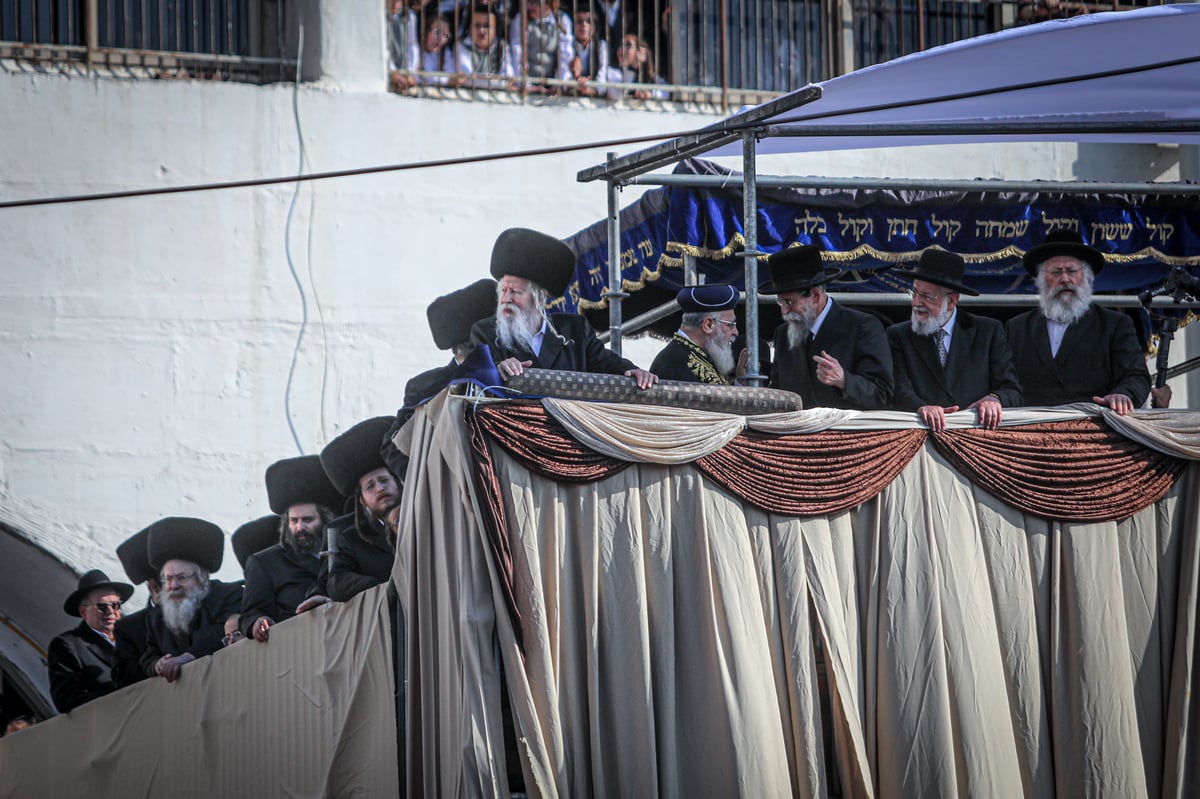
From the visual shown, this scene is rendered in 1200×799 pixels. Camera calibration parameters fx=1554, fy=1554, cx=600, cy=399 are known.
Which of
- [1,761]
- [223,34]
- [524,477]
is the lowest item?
[1,761]

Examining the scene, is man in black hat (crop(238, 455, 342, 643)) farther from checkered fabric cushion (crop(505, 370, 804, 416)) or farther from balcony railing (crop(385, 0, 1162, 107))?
balcony railing (crop(385, 0, 1162, 107))

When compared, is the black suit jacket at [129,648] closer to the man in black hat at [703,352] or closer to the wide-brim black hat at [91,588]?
the wide-brim black hat at [91,588]

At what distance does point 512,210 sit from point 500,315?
4830 mm

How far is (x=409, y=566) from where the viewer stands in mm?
6676

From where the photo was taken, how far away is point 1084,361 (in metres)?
7.89

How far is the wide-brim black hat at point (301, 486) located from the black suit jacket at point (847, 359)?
9.90ft

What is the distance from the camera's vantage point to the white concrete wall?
437 inches

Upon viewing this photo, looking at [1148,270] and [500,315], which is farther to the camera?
[1148,270]

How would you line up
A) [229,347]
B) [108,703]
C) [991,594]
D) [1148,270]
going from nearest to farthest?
[991,594] < [108,703] < [1148,270] < [229,347]

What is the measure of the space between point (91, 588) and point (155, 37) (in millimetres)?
4378

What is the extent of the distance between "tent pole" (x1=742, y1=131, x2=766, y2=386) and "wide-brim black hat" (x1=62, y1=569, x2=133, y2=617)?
530 cm

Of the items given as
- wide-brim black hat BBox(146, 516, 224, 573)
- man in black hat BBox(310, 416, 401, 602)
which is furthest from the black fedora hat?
wide-brim black hat BBox(146, 516, 224, 573)

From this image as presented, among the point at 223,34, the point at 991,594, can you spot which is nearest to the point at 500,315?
the point at 991,594

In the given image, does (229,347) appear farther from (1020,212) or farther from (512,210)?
(1020,212)
